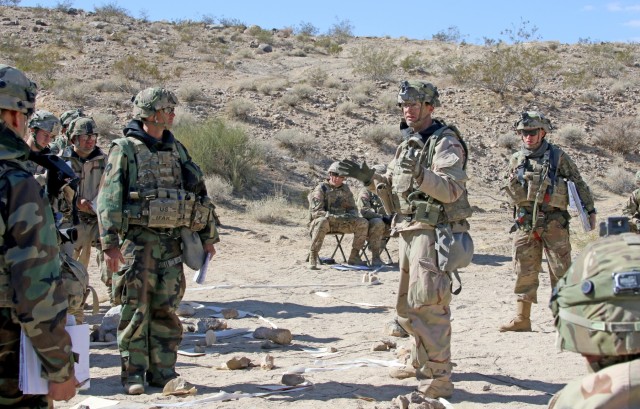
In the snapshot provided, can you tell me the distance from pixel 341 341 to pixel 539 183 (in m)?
2.65

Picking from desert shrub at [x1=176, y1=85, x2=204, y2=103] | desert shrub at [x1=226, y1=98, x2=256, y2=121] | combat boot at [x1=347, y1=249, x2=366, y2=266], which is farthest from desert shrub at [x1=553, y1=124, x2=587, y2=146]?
combat boot at [x1=347, y1=249, x2=366, y2=266]

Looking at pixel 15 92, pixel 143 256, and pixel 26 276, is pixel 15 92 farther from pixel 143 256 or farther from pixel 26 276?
pixel 143 256

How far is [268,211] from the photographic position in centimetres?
1725

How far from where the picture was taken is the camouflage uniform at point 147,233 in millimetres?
5906

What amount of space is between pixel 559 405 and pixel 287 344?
5655mm

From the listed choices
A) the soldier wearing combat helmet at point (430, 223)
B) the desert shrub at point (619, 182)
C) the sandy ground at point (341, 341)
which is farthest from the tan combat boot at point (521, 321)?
the desert shrub at point (619, 182)

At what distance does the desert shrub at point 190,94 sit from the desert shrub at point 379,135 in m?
5.42

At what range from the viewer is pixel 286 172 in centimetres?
2102

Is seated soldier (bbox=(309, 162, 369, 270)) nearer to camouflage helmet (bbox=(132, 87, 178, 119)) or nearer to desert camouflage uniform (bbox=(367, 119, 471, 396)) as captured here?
desert camouflage uniform (bbox=(367, 119, 471, 396))

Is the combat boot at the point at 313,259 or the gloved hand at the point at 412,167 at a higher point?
the gloved hand at the point at 412,167

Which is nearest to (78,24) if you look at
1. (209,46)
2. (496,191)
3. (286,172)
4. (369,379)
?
(209,46)

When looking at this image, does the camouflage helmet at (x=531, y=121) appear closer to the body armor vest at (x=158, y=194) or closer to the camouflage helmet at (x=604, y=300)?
the body armor vest at (x=158, y=194)

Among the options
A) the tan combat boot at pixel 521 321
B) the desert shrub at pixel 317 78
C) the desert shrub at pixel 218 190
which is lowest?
the tan combat boot at pixel 521 321

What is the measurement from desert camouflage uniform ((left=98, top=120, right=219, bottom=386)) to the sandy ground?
30cm
